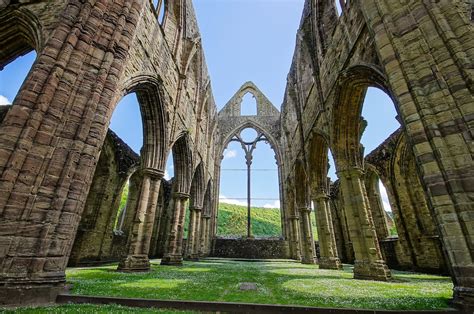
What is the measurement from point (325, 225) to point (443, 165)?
820 cm

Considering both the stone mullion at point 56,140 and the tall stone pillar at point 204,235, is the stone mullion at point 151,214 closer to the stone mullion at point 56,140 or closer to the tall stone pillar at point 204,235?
the stone mullion at point 56,140

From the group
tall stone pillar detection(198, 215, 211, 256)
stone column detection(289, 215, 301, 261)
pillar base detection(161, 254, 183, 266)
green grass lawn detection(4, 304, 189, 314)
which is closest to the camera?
green grass lawn detection(4, 304, 189, 314)

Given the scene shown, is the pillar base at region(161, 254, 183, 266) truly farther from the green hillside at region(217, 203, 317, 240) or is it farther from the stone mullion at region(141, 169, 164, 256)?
the green hillside at region(217, 203, 317, 240)

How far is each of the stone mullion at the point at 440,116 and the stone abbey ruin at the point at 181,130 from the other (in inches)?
0.8

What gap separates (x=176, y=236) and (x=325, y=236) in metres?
7.41

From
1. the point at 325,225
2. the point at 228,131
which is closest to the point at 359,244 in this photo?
the point at 325,225

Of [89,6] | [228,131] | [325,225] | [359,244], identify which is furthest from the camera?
[228,131]

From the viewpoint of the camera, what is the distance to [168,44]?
10.1 metres

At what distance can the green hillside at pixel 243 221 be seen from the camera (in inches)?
1230

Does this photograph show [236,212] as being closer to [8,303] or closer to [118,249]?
[118,249]

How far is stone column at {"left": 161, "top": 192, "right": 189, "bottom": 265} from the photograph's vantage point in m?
10.6

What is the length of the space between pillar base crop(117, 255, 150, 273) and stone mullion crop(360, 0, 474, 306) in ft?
25.8

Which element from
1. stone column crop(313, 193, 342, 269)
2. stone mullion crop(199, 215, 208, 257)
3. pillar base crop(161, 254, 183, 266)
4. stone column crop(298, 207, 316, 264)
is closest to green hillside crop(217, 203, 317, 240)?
stone mullion crop(199, 215, 208, 257)

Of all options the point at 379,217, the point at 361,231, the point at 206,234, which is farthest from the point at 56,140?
the point at 379,217
